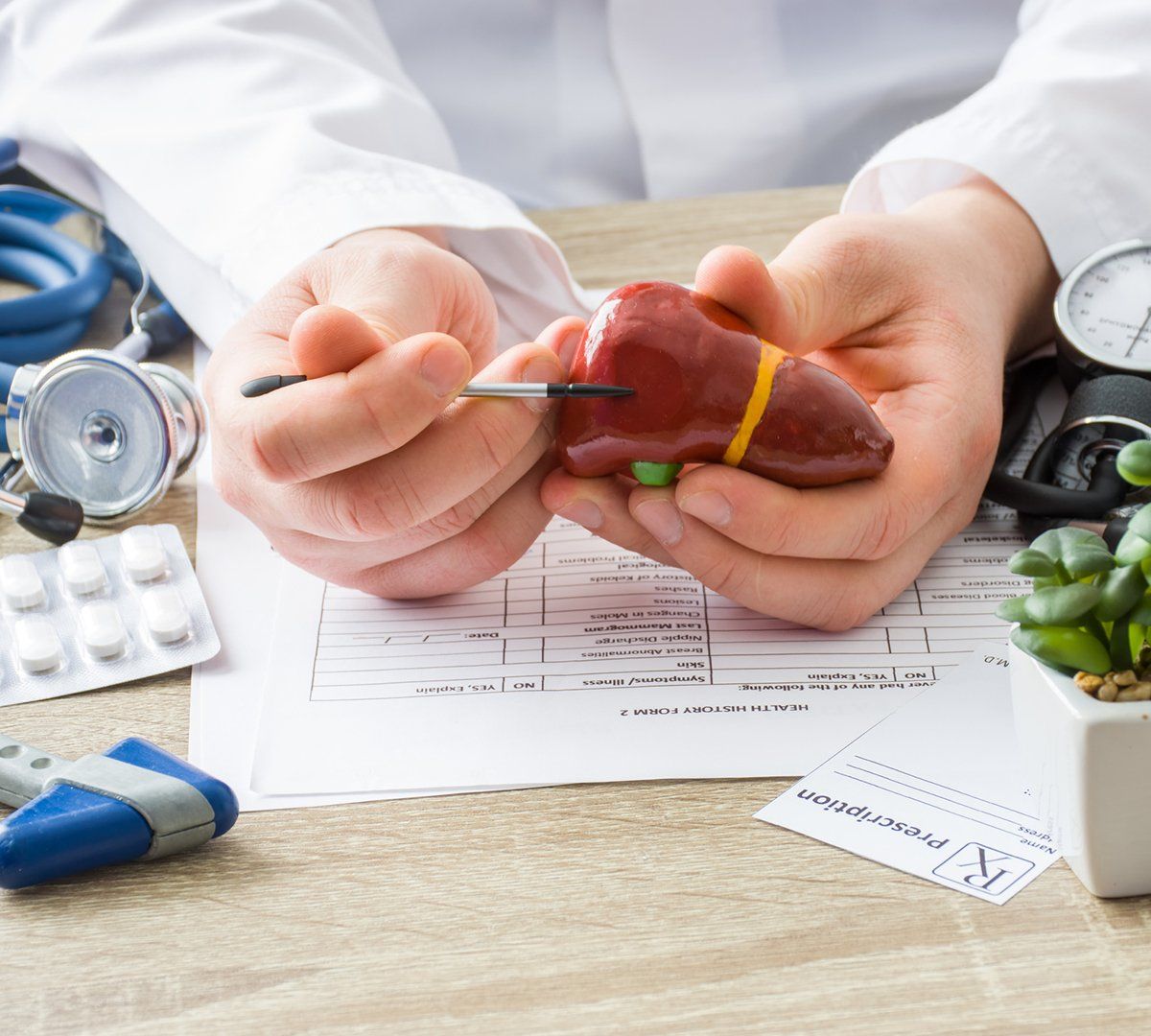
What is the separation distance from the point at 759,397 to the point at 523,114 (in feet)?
2.23

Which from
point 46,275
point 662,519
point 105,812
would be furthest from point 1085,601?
point 46,275

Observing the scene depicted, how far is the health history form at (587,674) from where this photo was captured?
50 centimetres

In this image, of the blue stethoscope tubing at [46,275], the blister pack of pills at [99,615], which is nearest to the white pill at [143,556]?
the blister pack of pills at [99,615]

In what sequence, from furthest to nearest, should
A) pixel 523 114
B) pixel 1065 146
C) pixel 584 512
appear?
pixel 523 114, pixel 1065 146, pixel 584 512

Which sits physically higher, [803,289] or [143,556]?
[803,289]

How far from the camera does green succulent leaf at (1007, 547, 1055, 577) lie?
0.38m

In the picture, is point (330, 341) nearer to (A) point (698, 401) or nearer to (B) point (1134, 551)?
(A) point (698, 401)

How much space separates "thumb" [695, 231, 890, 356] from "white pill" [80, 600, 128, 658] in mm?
310

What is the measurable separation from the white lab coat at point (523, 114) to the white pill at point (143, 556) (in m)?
0.19

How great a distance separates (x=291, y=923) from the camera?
0.42 metres

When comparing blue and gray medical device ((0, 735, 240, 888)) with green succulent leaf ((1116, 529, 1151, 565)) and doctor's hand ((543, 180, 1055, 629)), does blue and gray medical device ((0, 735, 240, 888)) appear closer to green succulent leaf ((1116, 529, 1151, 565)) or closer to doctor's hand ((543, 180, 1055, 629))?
doctor's hand ((543, 180, 1055, 629))

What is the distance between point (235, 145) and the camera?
83 centimetres

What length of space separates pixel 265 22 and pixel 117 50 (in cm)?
11

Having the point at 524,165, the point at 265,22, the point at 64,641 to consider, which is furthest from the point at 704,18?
the point at 64,641
